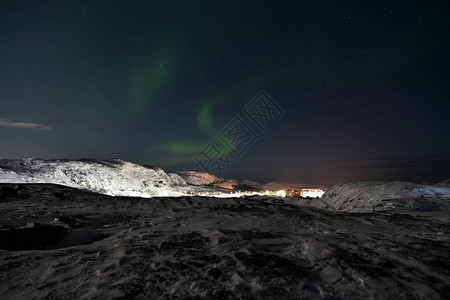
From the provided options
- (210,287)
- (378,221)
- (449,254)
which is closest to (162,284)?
(210,287)

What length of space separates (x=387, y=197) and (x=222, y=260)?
960 centimetres

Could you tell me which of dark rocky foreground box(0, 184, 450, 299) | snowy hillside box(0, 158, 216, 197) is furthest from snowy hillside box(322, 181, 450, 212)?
snowy hillside box(0, 158, 216, 197)

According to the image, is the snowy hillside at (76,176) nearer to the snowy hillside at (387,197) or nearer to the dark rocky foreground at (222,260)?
the dark rocky foreground at (222,260)

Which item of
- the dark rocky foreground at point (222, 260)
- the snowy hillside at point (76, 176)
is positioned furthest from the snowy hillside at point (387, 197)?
the snowy hillside at point (76, 176)

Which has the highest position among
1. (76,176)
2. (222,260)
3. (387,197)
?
(76,176)

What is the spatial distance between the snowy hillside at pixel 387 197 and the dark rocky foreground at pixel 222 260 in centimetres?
286

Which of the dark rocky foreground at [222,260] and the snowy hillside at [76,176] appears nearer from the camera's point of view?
the dark rocky foreground at [222,260]

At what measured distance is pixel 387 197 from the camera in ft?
31.5

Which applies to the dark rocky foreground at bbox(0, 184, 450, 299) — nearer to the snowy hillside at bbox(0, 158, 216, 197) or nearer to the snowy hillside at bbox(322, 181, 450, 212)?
the snowy hillside at bbox(322, 181, 450, 212)

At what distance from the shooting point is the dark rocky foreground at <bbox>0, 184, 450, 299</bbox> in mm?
2480

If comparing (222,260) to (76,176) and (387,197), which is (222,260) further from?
(76,176)

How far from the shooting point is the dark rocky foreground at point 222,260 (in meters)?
2.48

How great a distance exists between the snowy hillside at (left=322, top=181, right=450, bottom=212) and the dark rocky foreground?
2.86 metres

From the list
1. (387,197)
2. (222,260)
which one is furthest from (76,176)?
(387,197)
